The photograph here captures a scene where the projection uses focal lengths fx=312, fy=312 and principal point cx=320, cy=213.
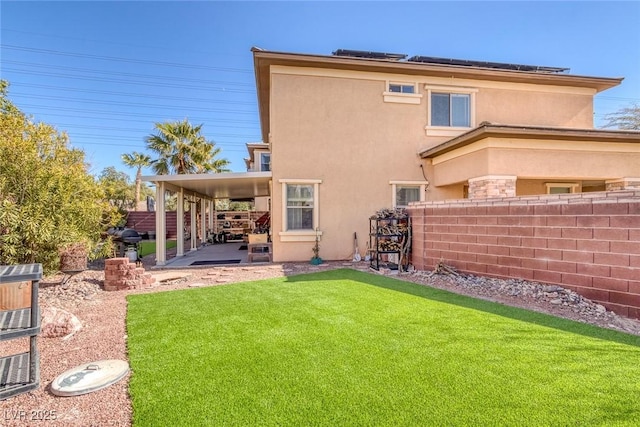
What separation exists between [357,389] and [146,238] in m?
23.4

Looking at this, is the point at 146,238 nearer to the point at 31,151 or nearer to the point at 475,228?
the point at 31,151

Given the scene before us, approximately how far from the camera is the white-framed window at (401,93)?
487 inches

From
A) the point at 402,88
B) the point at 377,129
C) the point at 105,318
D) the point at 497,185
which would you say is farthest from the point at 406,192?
the point at 105,318

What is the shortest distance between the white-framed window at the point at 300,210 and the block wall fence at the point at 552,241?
14.2 ft

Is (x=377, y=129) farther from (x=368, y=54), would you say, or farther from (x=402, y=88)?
(x=368, y=54)

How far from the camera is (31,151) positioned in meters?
6.36

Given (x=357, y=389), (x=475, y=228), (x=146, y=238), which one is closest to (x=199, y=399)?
(x=357, y=389)

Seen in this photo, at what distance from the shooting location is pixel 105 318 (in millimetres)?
5418

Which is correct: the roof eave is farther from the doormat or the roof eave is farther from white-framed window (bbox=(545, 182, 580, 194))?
the doormat

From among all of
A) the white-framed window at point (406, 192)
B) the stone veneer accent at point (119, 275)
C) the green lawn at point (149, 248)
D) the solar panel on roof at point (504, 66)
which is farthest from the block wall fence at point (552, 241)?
the green lawn at point (149, 248)

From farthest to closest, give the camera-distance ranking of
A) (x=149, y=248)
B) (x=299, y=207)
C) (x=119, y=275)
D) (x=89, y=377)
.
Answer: (x=149, y=248), (x=299, y=207), (x=119, y=275), (x=89, y=377)

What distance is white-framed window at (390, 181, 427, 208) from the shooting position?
487 inches

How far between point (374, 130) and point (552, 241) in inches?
301

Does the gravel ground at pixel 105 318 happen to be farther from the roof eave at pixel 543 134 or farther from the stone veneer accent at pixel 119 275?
the roof eave at pixel 543 134
